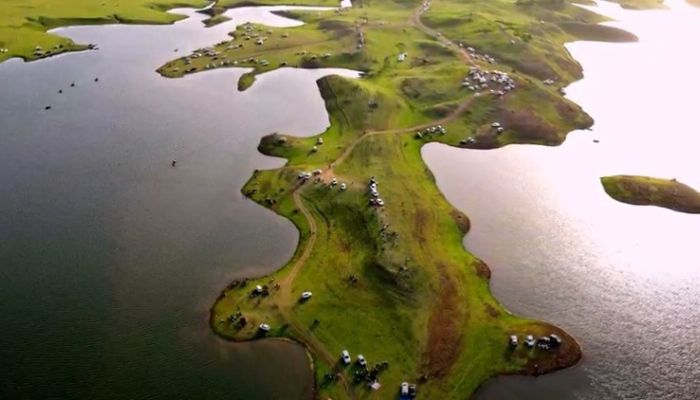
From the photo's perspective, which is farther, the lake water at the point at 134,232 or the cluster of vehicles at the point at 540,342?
the cluster of vehicles at the point at 540,342

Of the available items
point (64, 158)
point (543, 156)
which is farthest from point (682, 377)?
point (64, 158)

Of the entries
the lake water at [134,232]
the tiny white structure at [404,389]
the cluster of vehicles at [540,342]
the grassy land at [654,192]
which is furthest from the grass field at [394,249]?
the grassy land at [654,192]

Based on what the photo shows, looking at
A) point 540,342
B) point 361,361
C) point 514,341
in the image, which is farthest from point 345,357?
point 540,342

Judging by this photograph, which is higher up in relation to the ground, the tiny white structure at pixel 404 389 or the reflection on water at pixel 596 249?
the reflection on water at pixel 596 249

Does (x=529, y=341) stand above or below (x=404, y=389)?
above

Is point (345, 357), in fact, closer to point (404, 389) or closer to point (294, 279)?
point (404, 389)

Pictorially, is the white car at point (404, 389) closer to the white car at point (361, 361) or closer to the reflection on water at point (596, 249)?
the white car at point (361, 361)

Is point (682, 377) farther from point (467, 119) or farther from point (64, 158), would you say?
point (64, 158)

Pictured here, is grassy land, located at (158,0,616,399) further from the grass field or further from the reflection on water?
the reflection on water
